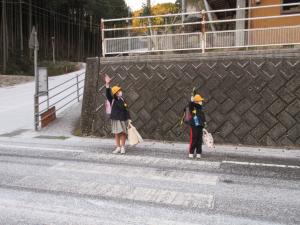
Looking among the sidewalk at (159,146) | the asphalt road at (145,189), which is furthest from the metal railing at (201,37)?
the asphalt road at (145,189)

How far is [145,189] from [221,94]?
18.0 feet

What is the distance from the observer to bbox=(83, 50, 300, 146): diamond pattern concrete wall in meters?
11.0

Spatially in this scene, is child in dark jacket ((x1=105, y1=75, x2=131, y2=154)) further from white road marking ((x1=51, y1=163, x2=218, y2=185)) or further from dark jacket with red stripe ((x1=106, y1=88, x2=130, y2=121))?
white road marking ((x1=51, y1=163, x2=218, y2=185))

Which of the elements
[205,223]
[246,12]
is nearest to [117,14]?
[246,12]

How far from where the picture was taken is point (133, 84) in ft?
41.7

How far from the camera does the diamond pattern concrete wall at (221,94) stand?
1098 centimetres

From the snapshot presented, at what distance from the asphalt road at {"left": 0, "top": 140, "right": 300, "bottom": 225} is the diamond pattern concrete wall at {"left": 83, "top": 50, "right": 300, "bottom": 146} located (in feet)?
5.96

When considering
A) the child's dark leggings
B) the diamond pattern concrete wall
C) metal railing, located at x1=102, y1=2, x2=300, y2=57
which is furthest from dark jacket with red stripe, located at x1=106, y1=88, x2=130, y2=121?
metal railing, located at x1=102, y1=2, x2=300, y2=57

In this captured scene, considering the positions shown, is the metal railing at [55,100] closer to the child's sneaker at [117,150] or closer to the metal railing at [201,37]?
the metal railing at [201,37]

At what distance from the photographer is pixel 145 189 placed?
269 inches

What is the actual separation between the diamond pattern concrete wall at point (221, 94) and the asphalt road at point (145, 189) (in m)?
1.82

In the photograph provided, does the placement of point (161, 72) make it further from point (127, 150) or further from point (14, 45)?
point (14, 45)

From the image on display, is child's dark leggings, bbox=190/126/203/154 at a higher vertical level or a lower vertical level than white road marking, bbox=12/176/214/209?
higher

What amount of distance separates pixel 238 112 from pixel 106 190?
5.68m
